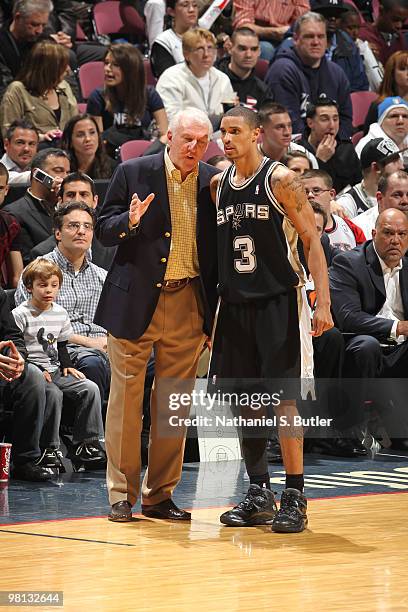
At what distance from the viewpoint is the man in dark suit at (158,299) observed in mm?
5371

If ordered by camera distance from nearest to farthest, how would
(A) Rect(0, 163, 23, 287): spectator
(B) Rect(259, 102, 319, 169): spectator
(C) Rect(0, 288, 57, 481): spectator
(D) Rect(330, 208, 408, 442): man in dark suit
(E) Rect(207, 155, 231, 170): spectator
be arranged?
(C) Rect(0, 288, 57, 481): spectator → (A) Rect(0, 163, 23, 287): spectator → (D) Rect(330, 208, 408, 442): man in dark suit → (E) Rect(207, 155, 231, 170): spectator → (B) Rect(259, 102, 319, 169): spectator

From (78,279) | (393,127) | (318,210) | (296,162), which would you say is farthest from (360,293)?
(393,127)

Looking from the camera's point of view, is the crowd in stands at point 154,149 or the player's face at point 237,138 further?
the crowd in stands at point 154,149

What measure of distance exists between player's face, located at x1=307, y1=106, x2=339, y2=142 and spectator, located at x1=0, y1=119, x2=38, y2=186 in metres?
2.70

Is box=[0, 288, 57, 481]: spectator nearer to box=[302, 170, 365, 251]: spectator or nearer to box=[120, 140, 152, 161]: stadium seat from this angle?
box=[302, 170, 365, 251]: spectator

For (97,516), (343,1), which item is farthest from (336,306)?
(343,1)

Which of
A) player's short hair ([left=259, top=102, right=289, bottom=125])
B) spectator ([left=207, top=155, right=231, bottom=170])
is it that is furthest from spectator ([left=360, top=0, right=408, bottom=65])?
spectator ([left=207, top=155, right=231, bottom=170])

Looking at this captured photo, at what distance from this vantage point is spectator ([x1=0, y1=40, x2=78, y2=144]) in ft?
30.3

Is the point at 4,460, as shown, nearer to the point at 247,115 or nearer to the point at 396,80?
the point at 247,115

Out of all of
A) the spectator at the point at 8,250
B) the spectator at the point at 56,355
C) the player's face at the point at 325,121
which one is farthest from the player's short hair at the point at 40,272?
the player's face at the point at 325,121

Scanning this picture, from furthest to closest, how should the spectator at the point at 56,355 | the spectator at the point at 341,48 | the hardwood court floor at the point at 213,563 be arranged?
the spectator at the point at 341,48 < the spectator at the point at 56,355 < the hardwood court floor at the point at 213,563

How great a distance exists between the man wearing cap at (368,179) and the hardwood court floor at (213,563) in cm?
434

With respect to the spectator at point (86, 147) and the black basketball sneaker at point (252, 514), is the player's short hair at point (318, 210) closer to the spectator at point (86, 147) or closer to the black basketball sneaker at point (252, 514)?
the spectator at point (86, 147)

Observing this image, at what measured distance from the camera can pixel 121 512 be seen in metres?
5.36
